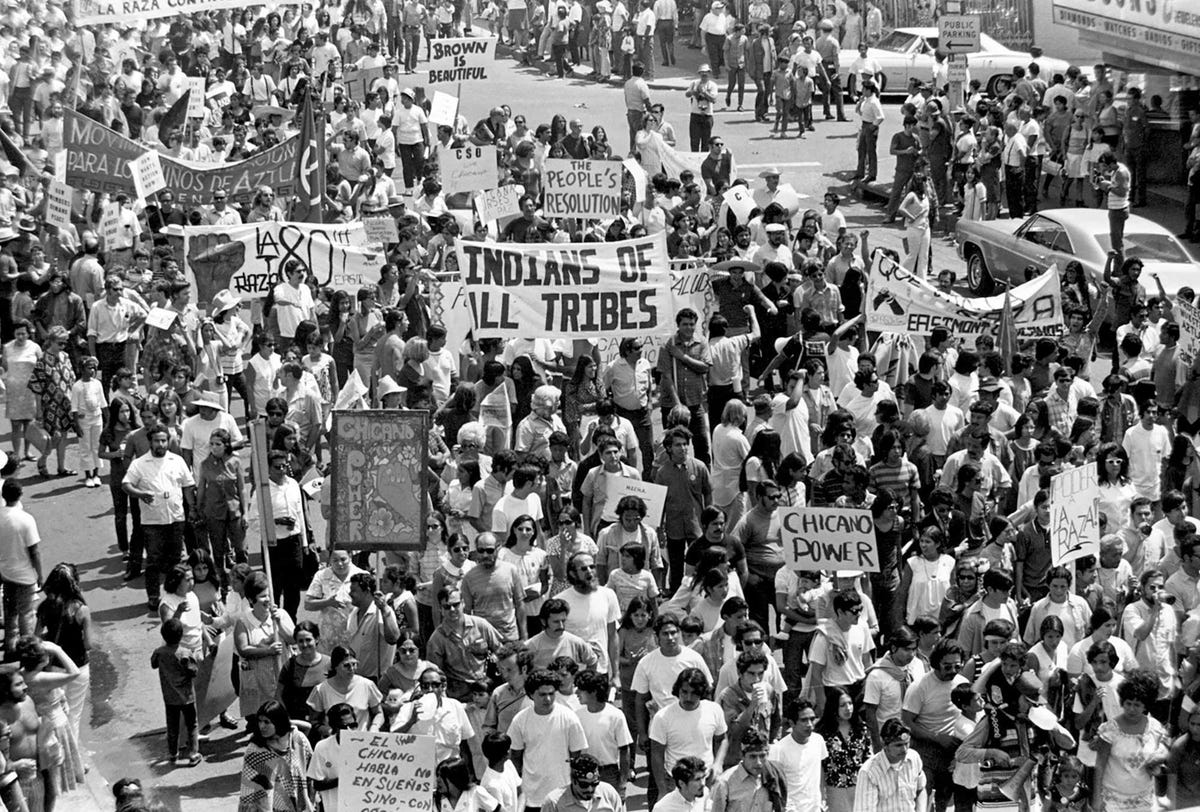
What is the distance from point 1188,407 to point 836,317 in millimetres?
3190

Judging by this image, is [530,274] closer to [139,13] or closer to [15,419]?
[15,419]

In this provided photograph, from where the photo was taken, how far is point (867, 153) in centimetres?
3031

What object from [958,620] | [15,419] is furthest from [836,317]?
[15,419]

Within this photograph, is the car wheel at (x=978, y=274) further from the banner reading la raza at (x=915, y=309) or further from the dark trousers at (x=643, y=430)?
the dark trousers at (x=643, y=430)

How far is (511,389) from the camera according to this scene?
56.6ft

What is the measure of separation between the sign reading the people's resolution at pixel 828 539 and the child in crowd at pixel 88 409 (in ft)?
23.9

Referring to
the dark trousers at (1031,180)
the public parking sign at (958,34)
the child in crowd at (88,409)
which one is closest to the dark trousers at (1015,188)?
the dark trousers at (1031,180)

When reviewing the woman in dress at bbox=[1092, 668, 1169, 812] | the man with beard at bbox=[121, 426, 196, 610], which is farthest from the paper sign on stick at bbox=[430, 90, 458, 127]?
the woman in dress at bbox=[1092, 668, 1169, 812]

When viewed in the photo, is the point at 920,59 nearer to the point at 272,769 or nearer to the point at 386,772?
the point at 272,769

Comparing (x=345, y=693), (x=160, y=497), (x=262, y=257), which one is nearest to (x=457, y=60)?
(x=262, y=257)

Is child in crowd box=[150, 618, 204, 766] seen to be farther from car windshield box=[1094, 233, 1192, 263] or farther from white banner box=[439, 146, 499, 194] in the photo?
car windshield box=[1094, 233, 1192, 263]

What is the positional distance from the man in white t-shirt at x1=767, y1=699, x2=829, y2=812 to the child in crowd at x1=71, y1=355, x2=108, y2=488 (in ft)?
28.0

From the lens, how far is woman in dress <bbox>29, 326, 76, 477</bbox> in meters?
19.0

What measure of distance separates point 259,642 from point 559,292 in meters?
4.23
